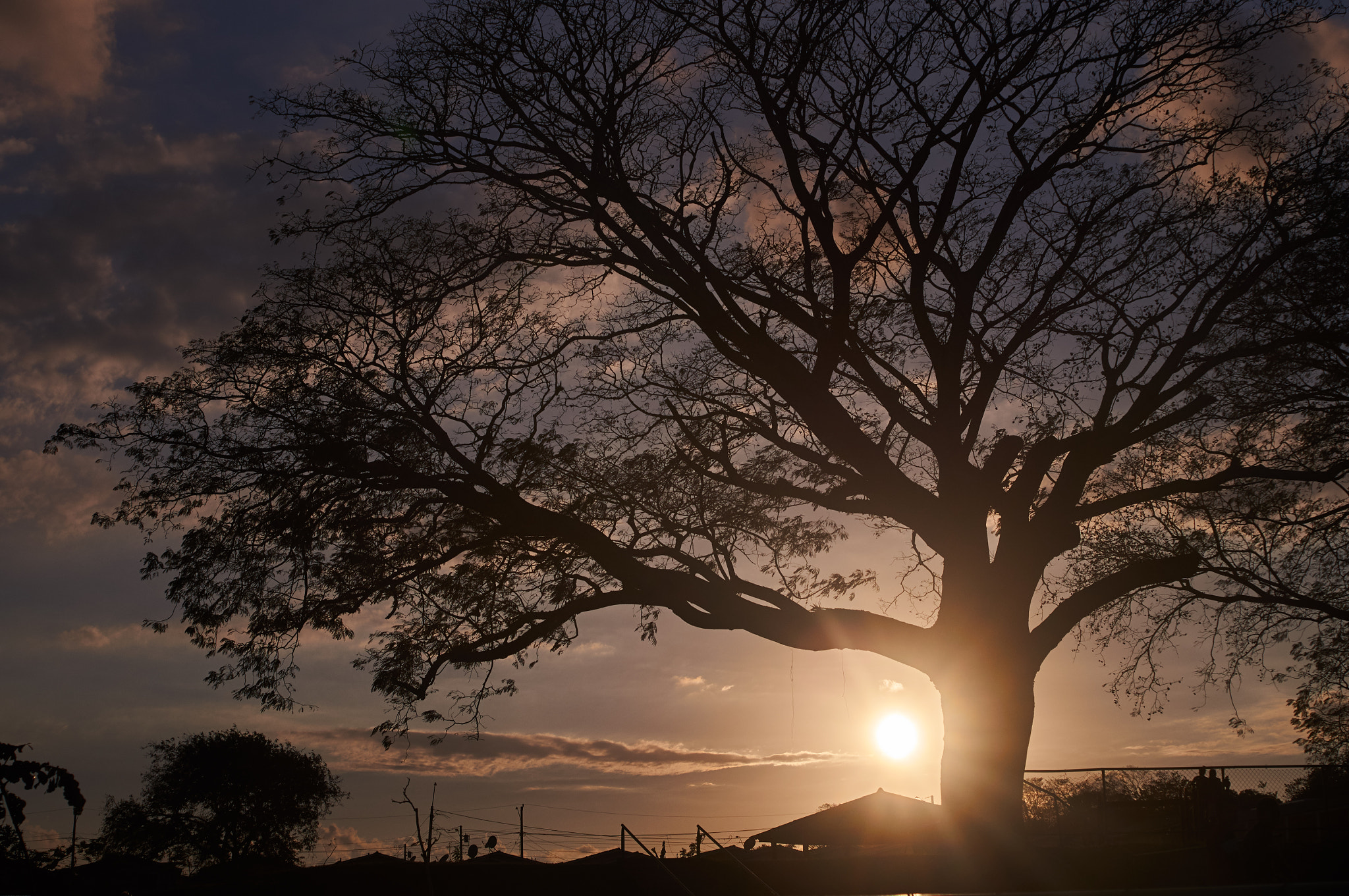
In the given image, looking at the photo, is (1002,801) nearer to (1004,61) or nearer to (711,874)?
(711,874)

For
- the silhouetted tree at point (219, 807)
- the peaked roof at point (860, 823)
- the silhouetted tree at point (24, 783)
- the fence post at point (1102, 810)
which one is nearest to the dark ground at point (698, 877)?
the silhouetted tree at point (24, 783)

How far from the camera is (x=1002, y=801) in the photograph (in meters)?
9.84

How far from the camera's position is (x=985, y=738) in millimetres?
10102

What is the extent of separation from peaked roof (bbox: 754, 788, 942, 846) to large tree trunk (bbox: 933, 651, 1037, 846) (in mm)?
17467

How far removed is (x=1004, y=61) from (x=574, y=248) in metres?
6.41

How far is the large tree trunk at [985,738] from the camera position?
987 centimetres

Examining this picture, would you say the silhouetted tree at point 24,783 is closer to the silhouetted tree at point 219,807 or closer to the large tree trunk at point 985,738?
the large tree trunk at point 985,738

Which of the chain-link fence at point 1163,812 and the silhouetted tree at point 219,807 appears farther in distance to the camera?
the silhouetted tree at point 219,807

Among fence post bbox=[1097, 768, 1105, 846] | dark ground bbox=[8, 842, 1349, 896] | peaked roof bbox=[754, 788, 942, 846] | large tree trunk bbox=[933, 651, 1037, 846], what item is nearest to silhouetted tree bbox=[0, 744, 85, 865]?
dark ground bbox=[8, 842, 1349, 896]

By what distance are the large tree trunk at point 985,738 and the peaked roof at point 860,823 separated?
1747 cm

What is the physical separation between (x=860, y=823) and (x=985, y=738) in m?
20.3

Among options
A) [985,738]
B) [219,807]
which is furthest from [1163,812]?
[219,807]

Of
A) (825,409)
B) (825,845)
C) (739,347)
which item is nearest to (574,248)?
(739,347)

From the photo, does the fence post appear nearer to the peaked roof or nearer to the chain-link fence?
the chain-link fence
